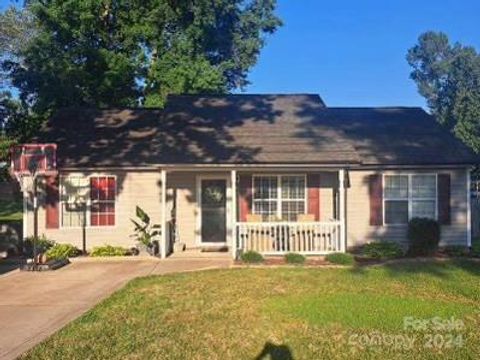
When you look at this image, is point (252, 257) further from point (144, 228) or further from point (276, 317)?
point (276, 317)

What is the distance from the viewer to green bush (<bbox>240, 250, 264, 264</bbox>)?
14.8 m

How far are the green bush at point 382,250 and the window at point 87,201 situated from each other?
24.7ft

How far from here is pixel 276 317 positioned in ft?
28.2

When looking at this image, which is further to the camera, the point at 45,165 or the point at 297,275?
the point at 45,165

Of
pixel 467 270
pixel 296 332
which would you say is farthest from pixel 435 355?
pixel 467 270

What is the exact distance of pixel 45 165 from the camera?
14812 mm

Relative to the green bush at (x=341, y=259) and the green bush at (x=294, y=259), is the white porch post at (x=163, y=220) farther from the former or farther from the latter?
the green bush at (x=341, y=259)

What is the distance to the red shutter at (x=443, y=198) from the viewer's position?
1748 cm

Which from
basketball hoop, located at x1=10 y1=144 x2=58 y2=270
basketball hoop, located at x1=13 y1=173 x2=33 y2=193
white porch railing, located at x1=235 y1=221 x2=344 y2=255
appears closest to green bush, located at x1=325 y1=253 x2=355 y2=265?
white porch railing, located at x1=235 y1=221 x2=344 y2=255

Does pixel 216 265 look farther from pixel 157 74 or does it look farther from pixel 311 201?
pixel 157 74

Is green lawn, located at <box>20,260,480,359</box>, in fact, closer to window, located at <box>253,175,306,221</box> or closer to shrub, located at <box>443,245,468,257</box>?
shrub, located at <box>443,245,468,257</box>

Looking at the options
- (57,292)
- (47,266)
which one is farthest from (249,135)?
(57,292)

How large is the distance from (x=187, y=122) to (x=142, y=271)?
599 centimetres

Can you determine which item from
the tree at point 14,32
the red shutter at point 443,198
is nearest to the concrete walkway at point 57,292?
the red shutter at point 443,198
